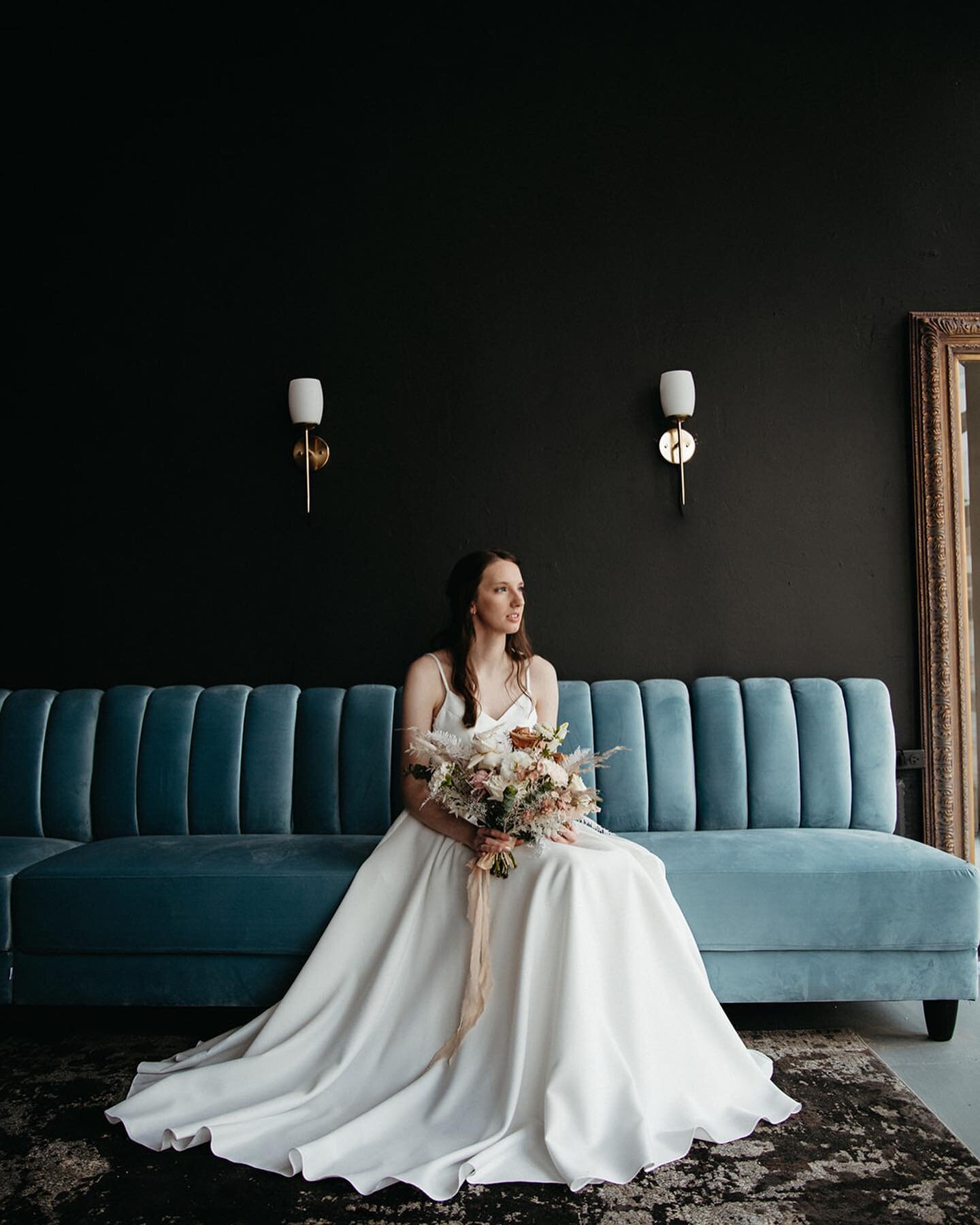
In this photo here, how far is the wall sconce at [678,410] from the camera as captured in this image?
403 cm

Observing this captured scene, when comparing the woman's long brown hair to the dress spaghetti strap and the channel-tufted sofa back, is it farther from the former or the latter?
the channel-tufted sofa back

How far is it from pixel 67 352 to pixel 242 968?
2.83 meters

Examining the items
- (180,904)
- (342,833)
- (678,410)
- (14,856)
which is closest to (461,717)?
(342,833)

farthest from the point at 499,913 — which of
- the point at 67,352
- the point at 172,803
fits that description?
the point at 67,352

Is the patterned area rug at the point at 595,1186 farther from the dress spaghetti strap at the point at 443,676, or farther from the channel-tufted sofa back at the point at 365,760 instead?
the dress spaghetti strap at the point at 443,676

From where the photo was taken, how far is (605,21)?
429 centimetres

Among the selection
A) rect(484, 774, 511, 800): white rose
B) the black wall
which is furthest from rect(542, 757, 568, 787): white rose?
the black wall

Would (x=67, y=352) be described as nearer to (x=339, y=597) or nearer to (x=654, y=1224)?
(x=339, y=597)

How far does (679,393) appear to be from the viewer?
4.02 metres

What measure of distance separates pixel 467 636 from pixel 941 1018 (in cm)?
188

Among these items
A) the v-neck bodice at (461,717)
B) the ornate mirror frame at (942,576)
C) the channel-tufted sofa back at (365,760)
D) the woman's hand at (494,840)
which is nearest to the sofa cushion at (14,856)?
the channel-tufted sofa back at (365,760)

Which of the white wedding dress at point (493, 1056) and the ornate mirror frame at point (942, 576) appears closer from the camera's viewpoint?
the white wedding dress at point (493, 1056)

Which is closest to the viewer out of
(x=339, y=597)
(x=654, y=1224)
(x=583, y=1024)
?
(x=654, y=1224)

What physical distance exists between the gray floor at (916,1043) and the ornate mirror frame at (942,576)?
0.89 meters
